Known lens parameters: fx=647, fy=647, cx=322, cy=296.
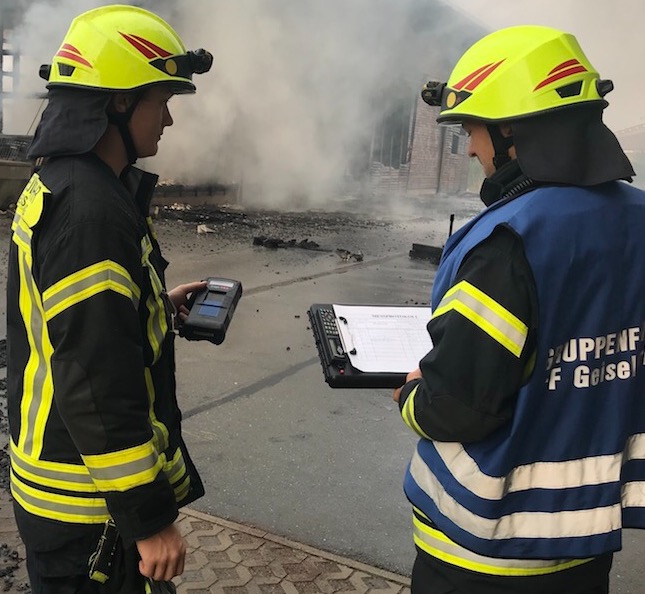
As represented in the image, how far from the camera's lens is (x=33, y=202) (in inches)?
54.1

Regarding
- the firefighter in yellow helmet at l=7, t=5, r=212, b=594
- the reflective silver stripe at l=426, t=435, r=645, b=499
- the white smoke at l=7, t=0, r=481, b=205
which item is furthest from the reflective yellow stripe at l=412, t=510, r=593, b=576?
the white smoke at l=7, t=0, r=481, b=205

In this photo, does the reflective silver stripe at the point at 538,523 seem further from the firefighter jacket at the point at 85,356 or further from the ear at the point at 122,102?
the ear at the point at 122,102

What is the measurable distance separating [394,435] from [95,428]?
295cm

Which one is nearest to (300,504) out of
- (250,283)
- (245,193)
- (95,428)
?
(95,428)

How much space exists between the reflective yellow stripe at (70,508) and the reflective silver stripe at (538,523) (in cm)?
76

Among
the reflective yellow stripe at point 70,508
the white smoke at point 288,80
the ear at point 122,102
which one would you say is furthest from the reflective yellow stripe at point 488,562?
the white smoke at point 288,80

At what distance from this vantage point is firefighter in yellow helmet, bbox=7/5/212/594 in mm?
1291

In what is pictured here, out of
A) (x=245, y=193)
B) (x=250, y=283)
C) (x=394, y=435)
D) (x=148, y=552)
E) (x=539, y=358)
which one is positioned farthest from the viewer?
(x=245, y=193)

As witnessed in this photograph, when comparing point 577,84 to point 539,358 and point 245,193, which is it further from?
point 245,193

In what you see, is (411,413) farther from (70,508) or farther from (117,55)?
(117,55)

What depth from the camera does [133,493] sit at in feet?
4.35

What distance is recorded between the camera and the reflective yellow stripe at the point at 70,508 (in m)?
1.41

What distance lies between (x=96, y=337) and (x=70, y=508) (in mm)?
418

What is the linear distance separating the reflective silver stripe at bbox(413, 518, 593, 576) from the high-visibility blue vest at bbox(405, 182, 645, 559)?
3cm
